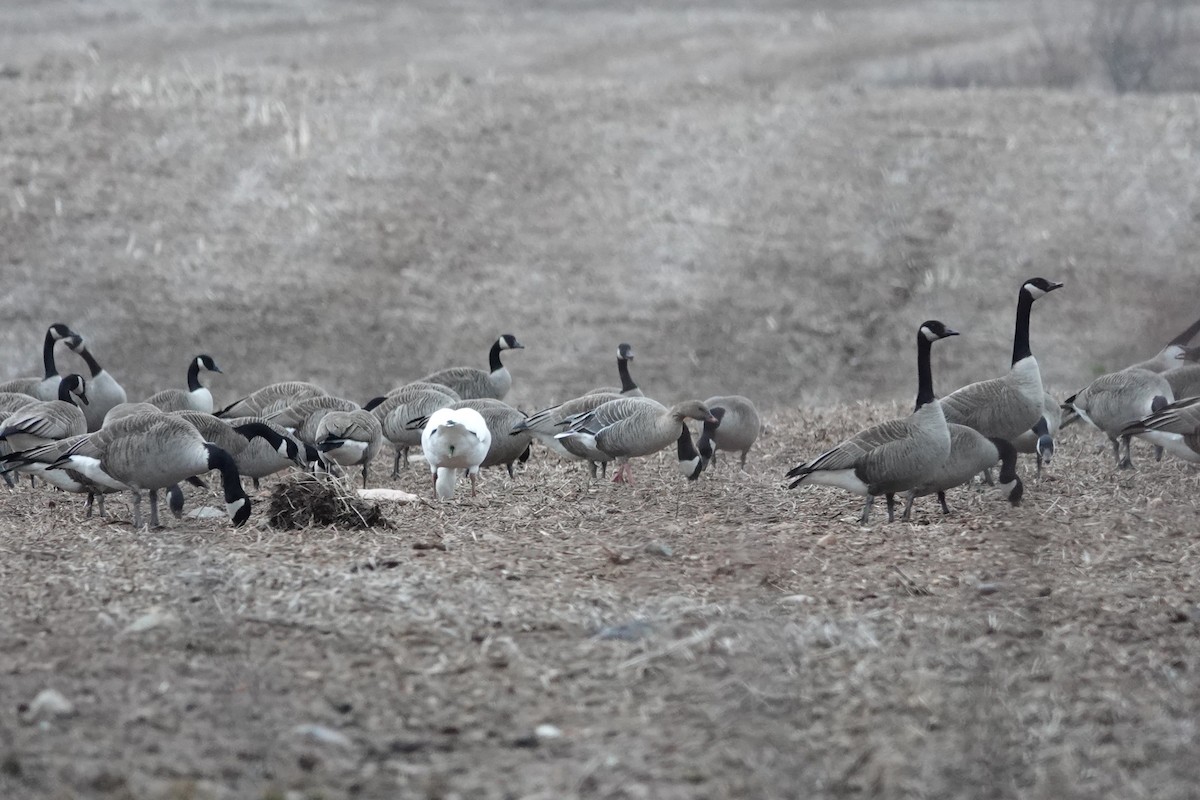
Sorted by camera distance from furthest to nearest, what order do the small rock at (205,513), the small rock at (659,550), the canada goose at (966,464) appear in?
the small rock at (205,513)
the canada goose at (966,464)
the small rock at (659,550)

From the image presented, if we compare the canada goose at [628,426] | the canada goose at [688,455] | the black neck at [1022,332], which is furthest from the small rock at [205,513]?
the black neck at [1022,332]

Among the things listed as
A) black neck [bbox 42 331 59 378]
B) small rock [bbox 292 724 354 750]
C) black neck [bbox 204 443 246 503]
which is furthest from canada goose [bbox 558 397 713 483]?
black neck [bbox 42 331 59 378]

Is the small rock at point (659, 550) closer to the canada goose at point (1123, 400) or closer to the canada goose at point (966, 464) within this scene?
the canada goose at point (966, 464)

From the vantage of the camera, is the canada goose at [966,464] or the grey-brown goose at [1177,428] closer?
the canada goose at [966,464]

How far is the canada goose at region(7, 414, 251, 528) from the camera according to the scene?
1017 cm

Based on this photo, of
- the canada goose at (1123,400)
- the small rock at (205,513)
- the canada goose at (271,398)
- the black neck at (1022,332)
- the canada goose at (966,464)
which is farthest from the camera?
the canada goose at (271,398)

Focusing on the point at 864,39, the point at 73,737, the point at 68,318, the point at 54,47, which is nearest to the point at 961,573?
the point at 73,737

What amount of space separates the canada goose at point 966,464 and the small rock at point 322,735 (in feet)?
18.5

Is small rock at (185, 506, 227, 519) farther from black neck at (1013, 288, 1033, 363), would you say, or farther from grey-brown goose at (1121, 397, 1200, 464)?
grey-brown goose at (1121, 397, 1200, 464)

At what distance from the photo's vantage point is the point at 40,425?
40.1ft

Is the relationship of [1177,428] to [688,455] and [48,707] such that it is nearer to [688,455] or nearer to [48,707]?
[688,455]

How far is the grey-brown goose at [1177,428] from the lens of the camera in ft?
34.6

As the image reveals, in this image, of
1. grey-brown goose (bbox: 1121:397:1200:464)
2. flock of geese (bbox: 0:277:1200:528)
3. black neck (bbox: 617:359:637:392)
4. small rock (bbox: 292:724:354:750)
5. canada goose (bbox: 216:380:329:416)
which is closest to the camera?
small rock (bbox: 292:724:354:750)

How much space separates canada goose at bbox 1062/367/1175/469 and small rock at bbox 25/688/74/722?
9.52 m
